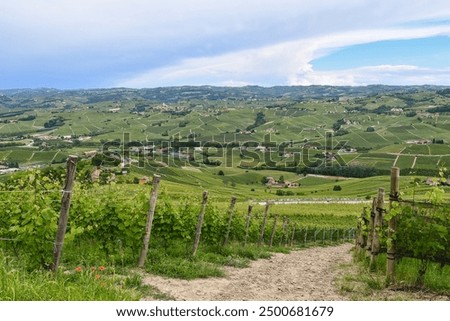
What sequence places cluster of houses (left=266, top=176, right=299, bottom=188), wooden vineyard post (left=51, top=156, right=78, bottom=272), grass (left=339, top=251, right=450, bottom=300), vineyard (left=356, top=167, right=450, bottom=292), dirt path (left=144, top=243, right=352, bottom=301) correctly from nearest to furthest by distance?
wooden vineyard post (left=51, top=156, right=78, bottom=272) < grass (left=339, top=251, right=450, bottom=300) < dirt path (left=144, top=243, right=352, bottom=301) < vineyard (left=356, top=167, right=450, bottom=292) < cluster of houses (left=266, top=176, right=299, bottom=188)

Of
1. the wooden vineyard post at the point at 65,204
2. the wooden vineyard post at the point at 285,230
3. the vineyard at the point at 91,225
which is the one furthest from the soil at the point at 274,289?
the wooden vineyard post at the point at 285,230

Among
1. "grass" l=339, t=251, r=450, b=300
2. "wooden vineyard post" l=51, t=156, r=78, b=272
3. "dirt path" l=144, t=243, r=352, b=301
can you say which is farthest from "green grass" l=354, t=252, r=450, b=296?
"wooden vineyard post" l=51, t=156, r=78, b=272

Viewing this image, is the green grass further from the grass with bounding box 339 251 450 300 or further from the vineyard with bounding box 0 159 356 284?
the vineyard with bounding box 0 159 356 284

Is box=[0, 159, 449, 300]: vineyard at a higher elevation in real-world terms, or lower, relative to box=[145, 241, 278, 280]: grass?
higher

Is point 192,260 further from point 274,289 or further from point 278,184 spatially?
point 278,184

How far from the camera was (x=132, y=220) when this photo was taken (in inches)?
450

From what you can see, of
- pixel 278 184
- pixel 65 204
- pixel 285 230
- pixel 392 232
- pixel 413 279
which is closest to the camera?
pixel 65 204

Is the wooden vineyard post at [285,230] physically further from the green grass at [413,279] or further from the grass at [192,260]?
the green grass at [413,279]

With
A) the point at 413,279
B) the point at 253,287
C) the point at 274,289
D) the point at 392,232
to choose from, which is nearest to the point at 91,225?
the point at 253,287

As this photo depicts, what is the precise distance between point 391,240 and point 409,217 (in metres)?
0.67

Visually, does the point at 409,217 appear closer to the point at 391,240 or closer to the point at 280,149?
the point at 391,240
